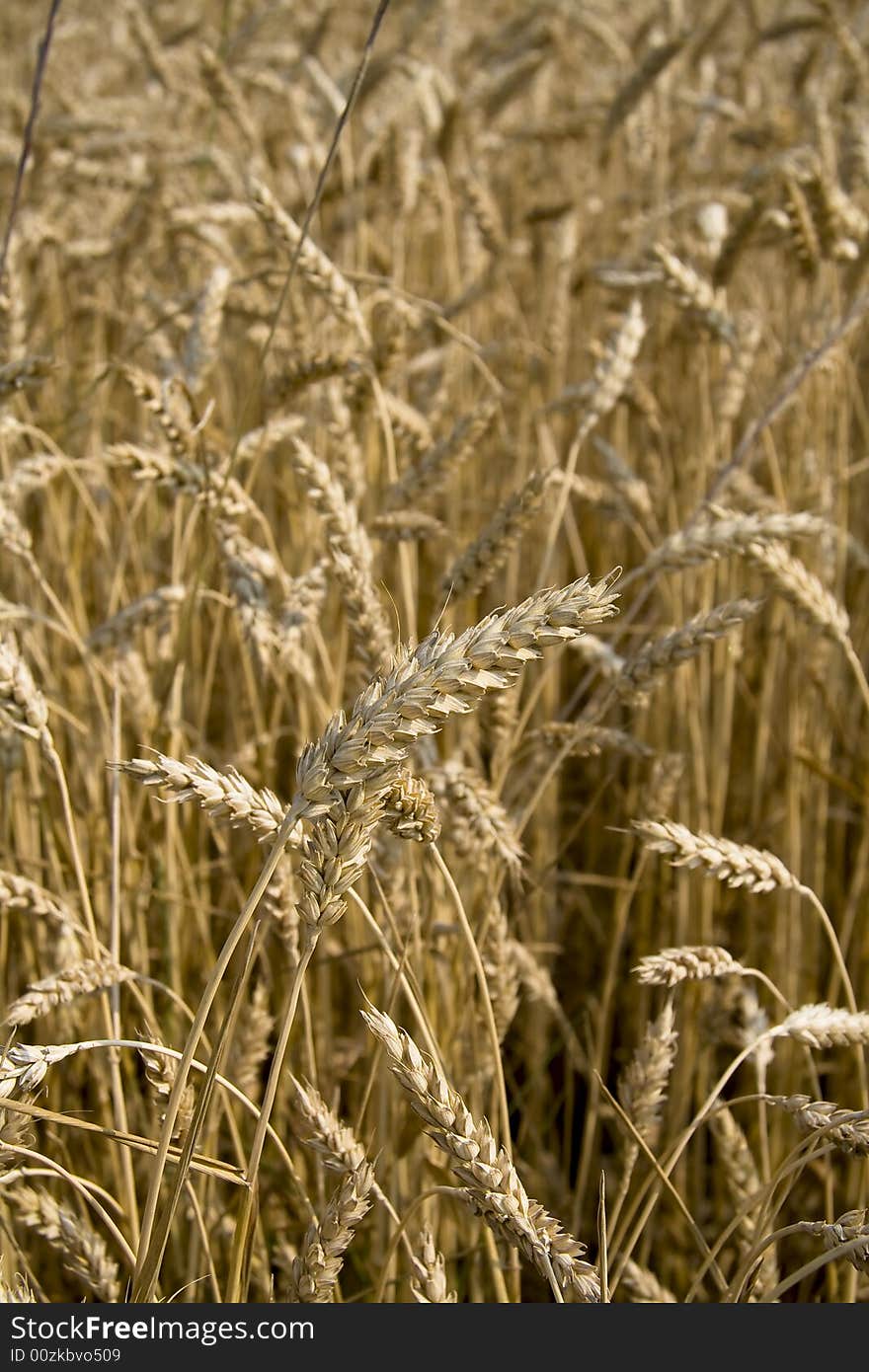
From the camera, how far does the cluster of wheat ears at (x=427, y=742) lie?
35.7 inches

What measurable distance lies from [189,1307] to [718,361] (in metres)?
2.07

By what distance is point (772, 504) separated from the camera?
190 centimetres

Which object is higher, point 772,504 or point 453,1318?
point 772,504

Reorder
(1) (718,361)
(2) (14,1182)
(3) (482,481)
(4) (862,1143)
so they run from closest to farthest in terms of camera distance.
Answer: (4) (862,1143), (2) (14,1182), (1) (718,361), (3) (482,481)

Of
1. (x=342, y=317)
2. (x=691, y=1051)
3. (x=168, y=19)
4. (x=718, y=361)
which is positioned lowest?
(x=691, y=1051)

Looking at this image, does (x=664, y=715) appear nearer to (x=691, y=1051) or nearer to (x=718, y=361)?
(x=691, y=1051)

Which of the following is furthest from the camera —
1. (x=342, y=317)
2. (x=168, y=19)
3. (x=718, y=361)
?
(x=168, y=19)

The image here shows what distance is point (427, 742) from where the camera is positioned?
132cm

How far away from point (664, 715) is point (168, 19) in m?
4.13

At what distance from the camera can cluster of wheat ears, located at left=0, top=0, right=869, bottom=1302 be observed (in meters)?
0.91

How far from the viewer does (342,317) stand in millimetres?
1459

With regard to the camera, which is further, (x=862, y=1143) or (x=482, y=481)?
(x=482, y=481)

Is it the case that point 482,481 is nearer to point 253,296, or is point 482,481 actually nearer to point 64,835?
point 253,296

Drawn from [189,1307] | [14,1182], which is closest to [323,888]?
[189,1307]
